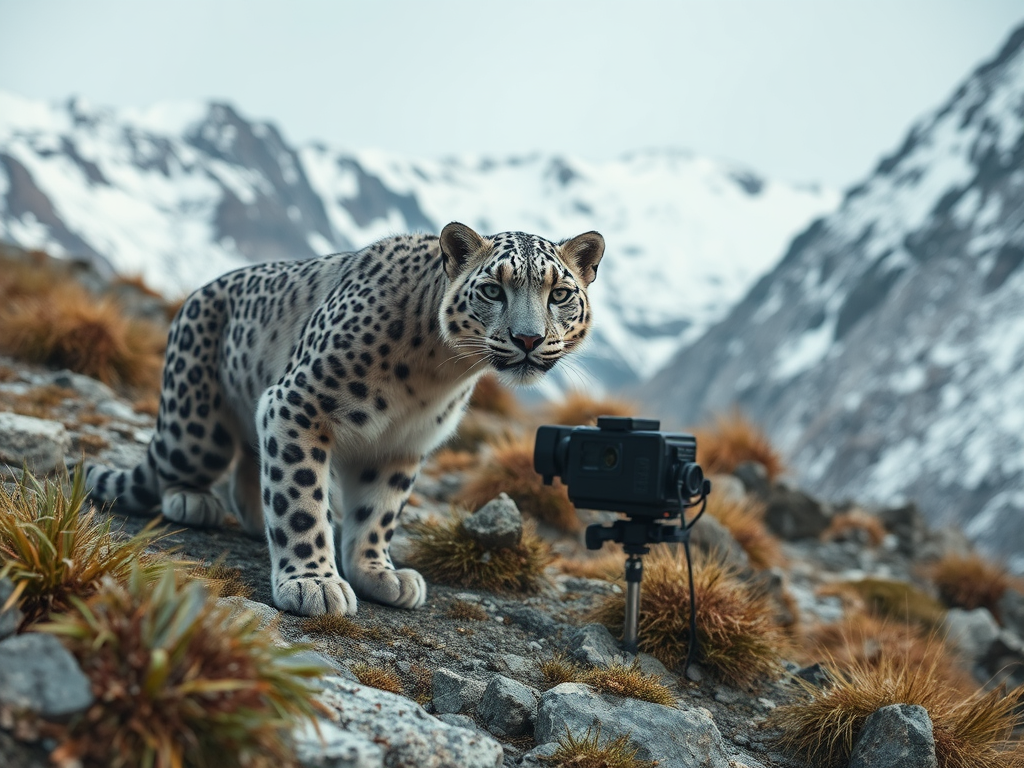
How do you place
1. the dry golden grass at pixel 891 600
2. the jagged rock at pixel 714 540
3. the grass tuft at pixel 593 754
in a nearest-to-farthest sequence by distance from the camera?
the grass tuft at pixel 593 754
the jagged rock at pixel 714 540
the dry golden grass at pixel 891 600

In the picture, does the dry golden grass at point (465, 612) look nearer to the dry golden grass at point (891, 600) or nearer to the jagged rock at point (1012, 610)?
the dry golden grass at point (891, 600)

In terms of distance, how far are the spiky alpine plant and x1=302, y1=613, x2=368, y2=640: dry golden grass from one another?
154cm

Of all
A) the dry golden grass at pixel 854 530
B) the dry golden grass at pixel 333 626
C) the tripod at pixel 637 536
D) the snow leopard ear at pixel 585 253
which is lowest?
the dry golden grass at pixel 854 530

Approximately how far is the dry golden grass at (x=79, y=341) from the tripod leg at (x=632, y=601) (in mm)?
7527

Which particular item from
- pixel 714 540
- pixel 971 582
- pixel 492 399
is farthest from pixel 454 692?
pixel 492 399

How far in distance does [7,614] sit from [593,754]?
214 cm

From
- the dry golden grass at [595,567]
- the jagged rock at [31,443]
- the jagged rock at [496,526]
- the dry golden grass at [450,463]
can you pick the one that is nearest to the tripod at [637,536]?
the jagged rock at [496,526]

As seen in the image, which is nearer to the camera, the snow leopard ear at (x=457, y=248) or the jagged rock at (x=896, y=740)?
the jagged rock at (x=896, y=740)

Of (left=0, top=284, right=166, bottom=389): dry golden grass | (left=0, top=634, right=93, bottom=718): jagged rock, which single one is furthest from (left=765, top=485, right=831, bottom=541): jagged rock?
(left=0, top=634, right=93, bottom=718): jagged rock

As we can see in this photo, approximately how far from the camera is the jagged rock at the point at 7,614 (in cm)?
256

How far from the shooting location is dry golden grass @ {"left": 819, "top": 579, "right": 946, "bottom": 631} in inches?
364

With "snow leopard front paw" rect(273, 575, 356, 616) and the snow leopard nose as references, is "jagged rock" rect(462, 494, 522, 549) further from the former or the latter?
the snow leopard nose

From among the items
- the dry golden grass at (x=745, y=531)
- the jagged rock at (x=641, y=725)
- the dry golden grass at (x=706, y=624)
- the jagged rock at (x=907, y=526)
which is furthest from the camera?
the jagged rock at (x=907, y=526)

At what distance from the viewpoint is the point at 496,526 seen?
227 inches
